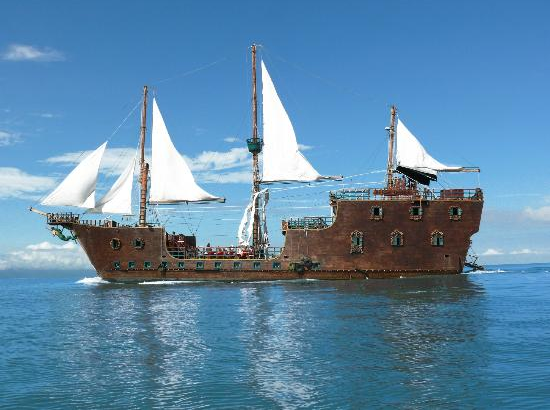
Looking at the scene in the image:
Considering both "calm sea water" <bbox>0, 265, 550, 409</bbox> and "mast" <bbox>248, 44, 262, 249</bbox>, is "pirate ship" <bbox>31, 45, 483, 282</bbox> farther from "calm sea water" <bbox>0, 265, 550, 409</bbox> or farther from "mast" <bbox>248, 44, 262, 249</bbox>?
"calm sea water" <bbox>0, 265, 550, 409</bbox>

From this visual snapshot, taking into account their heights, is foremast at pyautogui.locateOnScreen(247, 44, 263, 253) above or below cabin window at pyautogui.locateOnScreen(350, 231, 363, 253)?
above

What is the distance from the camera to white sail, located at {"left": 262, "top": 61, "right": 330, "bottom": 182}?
50.2m

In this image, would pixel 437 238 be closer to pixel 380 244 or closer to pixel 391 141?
pixel 380 244

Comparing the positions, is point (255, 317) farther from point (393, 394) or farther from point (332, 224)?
point (332, 224)

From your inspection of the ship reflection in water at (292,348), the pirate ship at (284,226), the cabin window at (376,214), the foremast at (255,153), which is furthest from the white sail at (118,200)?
the cabin window at (376,214)

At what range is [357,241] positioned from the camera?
1709 inches

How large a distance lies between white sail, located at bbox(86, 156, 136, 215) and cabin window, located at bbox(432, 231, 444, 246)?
81.5ft

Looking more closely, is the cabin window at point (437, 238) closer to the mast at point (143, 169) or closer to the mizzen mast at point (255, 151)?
the mizzen mast at point (255, 151)

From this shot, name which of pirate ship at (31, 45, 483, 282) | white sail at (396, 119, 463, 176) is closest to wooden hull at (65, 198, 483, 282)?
pirate ship at (31, 45, 483, 282)

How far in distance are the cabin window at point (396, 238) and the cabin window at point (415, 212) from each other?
5.11 ft

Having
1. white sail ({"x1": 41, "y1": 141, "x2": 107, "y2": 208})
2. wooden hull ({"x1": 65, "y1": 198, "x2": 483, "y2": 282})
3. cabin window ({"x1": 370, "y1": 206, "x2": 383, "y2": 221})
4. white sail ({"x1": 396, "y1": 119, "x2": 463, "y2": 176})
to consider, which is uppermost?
white sail ({"x1": 396, "y1": 119, "x2": 463, "y2": 176})

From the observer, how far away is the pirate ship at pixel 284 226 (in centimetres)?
4347

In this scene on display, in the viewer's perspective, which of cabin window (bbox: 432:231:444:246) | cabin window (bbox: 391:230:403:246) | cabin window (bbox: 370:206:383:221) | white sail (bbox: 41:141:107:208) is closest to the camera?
cabin window (bbox: 370:206:383:221)

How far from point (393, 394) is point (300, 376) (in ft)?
8.46
